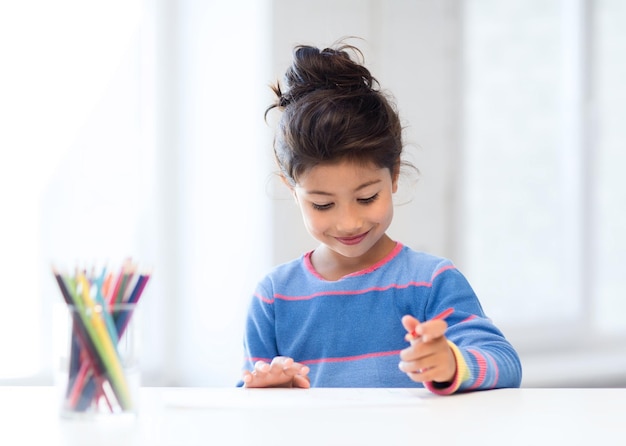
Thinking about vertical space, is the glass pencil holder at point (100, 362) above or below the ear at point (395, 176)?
below

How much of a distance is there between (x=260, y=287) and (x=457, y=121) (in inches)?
60.8

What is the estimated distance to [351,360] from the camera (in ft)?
4.46

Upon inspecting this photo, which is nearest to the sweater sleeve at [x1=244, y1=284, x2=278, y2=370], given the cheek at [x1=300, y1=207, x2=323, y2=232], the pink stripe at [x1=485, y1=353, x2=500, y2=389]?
the cheek at [x1=300, y1=207, x2=323, y2=232]

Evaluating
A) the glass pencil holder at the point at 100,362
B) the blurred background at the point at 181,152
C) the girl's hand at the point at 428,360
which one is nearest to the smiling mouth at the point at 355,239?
the girl's hand at the point at 428,360

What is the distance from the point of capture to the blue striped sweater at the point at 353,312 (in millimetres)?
1330

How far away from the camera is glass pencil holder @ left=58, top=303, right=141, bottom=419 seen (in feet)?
2.69

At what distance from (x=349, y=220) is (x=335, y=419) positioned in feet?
1.58

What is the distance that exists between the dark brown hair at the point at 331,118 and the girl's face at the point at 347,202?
0.02 metres

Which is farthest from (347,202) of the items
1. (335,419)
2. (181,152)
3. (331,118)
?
(181,152)

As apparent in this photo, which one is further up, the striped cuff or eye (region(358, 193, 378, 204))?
eye (region(358, 193, 378, 204))

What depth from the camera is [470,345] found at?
1164 millimetres

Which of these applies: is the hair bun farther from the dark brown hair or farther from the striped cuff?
the striped cuff

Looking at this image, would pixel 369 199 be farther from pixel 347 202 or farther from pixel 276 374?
pixel 276 374

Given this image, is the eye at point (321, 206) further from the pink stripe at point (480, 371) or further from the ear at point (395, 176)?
the pink stripe at point (480, 371)
